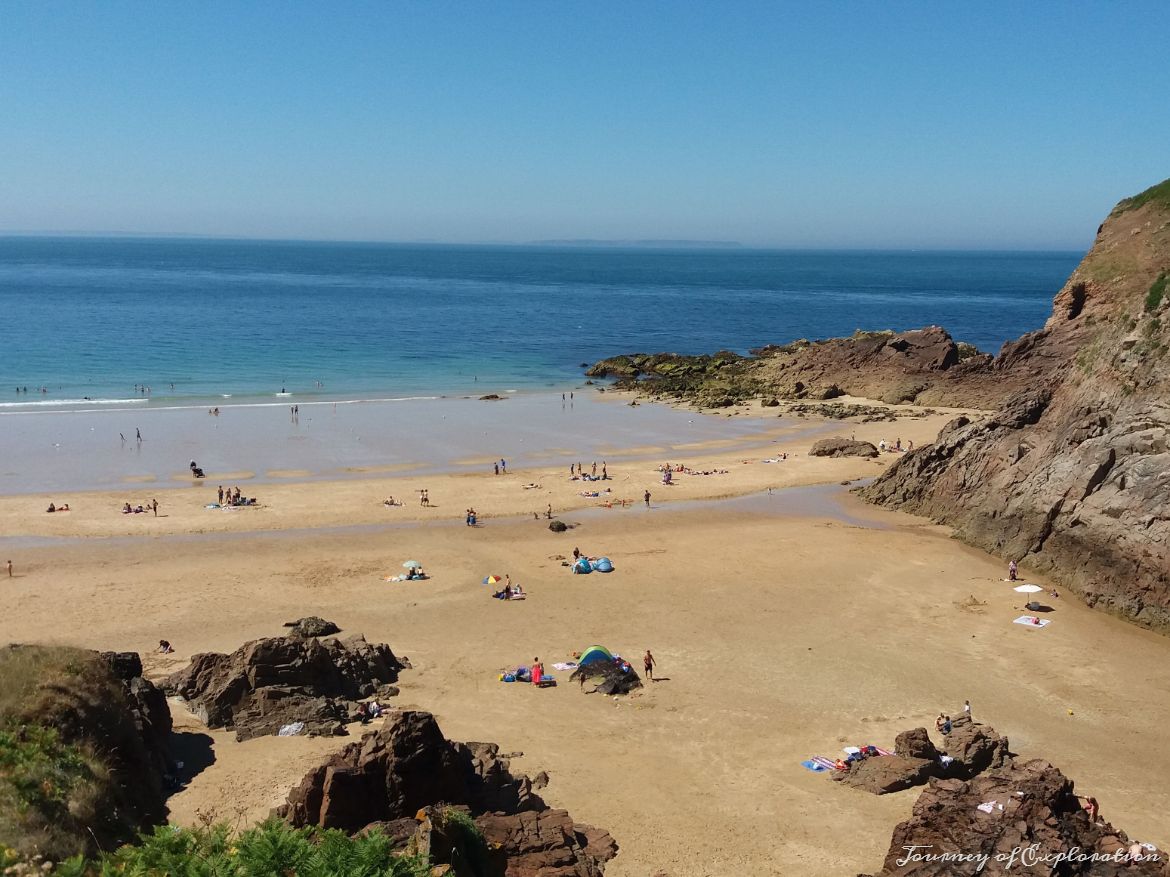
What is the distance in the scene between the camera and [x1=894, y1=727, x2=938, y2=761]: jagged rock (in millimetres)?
17344

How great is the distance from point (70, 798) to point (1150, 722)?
21.4 meters

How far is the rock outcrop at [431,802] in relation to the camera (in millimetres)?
12938

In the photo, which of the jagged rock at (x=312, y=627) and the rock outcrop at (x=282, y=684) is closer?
the rock outcrop at (x=282, y=684)

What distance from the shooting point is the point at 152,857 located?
31.2ft

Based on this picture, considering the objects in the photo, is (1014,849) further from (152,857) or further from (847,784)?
(152,857)

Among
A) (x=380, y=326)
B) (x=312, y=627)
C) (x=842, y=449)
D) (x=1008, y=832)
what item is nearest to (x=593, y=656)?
(x=312, y=627)

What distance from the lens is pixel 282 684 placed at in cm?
1959

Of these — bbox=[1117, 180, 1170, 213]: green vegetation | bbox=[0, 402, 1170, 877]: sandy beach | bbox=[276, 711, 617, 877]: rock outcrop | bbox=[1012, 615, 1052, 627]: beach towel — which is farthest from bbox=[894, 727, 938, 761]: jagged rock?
bbox=[1117, 180, 1170, 213]: green vegetation

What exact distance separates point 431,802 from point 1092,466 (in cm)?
2312

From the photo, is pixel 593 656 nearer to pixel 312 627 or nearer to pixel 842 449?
pixel 312 627

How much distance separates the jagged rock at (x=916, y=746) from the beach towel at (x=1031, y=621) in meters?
9.04

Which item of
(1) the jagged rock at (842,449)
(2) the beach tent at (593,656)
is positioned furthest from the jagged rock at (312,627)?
(1) the jagged rock at (842,449)

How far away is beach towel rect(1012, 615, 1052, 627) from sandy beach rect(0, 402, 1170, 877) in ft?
1.01

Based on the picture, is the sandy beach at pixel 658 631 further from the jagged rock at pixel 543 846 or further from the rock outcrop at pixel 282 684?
the jagged rock at pixel 543 846
